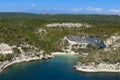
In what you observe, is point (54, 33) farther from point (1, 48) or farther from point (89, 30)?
point (1, 48)

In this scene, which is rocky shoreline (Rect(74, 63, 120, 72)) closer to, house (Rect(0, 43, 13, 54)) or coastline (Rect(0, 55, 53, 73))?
coastline (Rect(0, 55, 53, 73))

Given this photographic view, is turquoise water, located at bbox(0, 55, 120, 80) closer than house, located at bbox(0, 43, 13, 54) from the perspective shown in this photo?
Yes

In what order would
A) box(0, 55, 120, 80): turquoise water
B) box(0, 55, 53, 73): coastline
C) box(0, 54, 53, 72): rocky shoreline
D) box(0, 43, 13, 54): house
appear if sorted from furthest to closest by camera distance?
box(0, 43, 13, 54): house
box(0, 54, 53, 72): rocky shoreline
box(0, 55, 53, 73): coastline
box(0, 55, 120, 80): turquoise water

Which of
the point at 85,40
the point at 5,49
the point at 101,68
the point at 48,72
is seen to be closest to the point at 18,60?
the point at 5,49

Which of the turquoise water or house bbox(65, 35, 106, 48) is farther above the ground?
house bbox(65, 35, 106, 48)

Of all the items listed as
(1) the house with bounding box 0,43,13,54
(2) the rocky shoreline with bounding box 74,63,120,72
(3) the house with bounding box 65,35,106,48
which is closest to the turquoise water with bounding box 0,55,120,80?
(2) the rocky shoreline with bounding box 74,63,120,72
